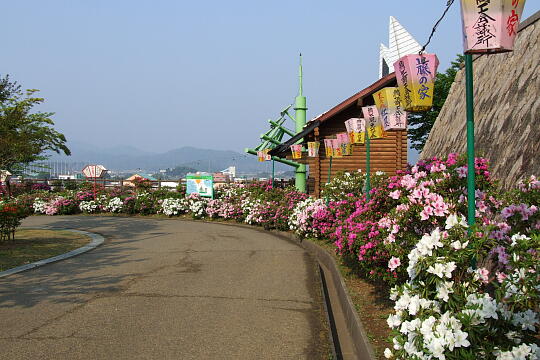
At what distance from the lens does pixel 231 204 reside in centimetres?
2472

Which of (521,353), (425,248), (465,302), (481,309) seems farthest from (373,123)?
(521,353)

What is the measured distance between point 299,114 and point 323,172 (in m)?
9.87

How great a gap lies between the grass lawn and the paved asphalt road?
3.13ft

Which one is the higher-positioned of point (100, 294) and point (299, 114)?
point (299, 114)

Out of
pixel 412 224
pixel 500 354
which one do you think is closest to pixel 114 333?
pixel 412 224

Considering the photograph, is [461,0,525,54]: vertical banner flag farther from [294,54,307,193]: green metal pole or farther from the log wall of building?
[294,54,307,193]: green metal pole

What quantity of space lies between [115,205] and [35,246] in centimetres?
1592

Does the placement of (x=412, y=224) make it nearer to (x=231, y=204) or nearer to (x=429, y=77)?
(x=429, y=77)

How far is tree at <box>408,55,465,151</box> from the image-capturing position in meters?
36.1

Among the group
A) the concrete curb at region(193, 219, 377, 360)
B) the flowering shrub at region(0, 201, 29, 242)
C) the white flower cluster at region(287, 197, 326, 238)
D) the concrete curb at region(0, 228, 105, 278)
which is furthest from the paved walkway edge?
the flowering shrub at region(0, 201, 29, 242)

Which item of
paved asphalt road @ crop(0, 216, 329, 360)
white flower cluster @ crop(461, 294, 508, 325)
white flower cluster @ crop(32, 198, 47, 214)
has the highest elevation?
white flower cluster @ crop(461, 294, 508, 325)

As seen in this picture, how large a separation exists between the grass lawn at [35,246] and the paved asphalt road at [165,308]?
3.13 feet

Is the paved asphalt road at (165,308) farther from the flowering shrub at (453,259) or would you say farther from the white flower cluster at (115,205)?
the white flower cluster at (115,205)

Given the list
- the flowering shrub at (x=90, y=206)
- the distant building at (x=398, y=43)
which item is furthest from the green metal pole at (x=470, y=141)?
the flowering shrub at (x=90, y=206)
